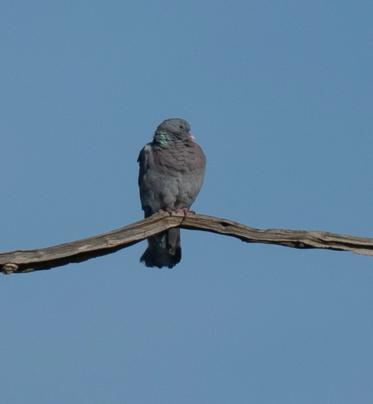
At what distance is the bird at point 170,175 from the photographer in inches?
438

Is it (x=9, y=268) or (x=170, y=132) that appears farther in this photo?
(x=170, y=132)

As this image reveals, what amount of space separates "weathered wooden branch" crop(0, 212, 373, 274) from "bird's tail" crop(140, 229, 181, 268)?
3187mm

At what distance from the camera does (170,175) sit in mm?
11141

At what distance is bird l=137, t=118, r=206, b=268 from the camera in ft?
36.5

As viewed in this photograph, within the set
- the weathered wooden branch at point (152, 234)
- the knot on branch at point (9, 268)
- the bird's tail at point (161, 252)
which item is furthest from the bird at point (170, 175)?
the knot on branch at point (9, 268)

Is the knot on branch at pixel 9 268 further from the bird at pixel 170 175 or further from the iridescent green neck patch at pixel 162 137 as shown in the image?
the iridescent green neck patch at pixel 162 137

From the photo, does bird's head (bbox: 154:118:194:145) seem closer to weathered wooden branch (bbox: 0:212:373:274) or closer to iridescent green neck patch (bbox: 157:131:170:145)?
iridescent green neck patch (bbox: 157:131:170:145)

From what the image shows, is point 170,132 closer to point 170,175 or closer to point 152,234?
point 170,175

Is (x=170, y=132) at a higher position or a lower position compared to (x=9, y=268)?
higher

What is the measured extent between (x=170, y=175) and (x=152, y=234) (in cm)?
353

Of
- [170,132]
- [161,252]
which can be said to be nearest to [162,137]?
[170,132]

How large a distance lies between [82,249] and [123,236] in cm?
35

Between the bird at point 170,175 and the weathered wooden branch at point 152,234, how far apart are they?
10.4 feet

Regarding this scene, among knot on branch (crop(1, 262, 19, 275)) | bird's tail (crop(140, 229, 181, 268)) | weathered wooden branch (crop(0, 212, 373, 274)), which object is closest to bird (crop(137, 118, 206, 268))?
bird's tail (crop(140, 229, 181, 268))
